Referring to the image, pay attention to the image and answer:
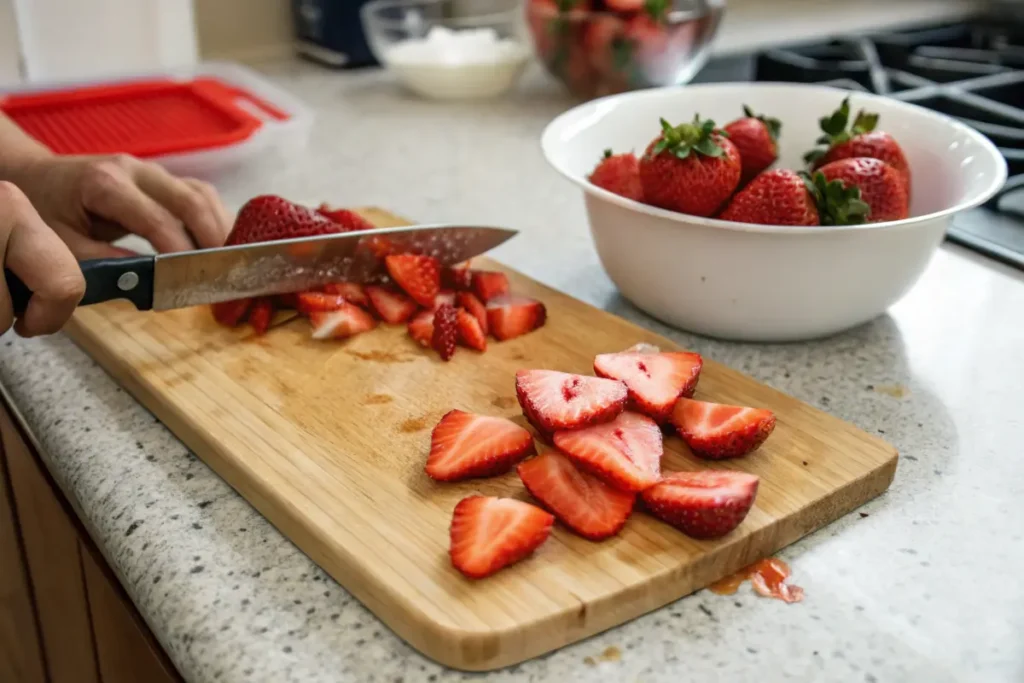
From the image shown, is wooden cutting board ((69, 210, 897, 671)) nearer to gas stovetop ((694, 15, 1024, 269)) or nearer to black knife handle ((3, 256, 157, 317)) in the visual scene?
black knife handle ((3, 256, 157, 317))

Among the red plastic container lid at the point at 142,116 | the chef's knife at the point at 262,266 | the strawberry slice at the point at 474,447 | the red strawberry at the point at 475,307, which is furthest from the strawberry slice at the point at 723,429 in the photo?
the red plastic container lid at the point at 142,116

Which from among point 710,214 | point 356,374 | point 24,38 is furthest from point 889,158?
point 24,38

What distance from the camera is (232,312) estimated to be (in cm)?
92

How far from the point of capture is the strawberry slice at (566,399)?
72 centimetres

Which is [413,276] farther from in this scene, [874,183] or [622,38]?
[622,38]

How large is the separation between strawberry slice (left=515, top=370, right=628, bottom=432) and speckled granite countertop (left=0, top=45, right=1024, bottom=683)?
147mm

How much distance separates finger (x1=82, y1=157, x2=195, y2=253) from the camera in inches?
38.1

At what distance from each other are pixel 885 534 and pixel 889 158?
14.6 inches

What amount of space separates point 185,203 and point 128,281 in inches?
6.9

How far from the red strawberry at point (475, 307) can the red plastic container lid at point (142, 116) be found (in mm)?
483

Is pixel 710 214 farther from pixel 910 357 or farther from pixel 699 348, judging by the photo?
pixel 910 357

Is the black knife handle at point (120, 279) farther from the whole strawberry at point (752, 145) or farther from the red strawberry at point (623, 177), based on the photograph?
the whole strawberry at point (752, 145)

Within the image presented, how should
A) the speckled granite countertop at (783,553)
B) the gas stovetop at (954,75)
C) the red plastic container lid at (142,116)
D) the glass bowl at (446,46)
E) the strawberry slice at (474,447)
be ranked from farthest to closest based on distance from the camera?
1. the glass bowl at (446,46)
2. the red plastic container lid at (142,116)
3. the gas stovetop at (954,75)
4. the strawberry slice at (474,447)
5. the speckled granite countertop at (783,553)

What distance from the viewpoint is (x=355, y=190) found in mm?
1314
